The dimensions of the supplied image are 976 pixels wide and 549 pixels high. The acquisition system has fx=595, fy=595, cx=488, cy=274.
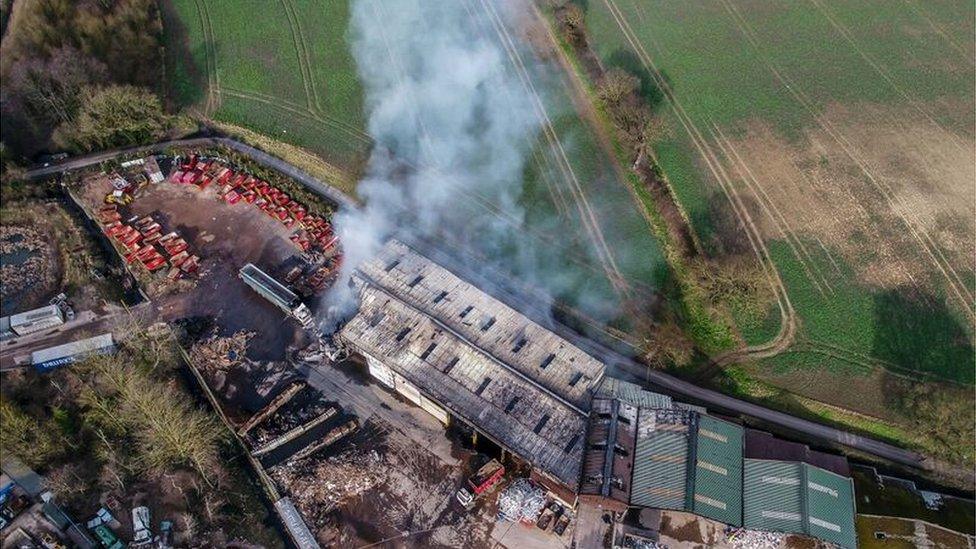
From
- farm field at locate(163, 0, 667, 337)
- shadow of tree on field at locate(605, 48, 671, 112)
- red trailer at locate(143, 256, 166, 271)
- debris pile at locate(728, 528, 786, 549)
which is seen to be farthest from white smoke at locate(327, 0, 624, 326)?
debris pile at locate(728, 528, 786, 549)

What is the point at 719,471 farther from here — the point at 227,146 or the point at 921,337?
the point at 227,146

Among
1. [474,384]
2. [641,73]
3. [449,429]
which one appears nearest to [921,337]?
[474,384]

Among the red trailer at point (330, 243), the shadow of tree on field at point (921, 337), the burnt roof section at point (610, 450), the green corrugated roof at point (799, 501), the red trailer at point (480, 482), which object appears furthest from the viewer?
the red trailer at point (330, 243)

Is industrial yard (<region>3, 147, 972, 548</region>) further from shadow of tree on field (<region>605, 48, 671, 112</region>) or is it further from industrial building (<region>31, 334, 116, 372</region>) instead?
shadow of tree on field (<region>605, 48, 671, 112</region>)

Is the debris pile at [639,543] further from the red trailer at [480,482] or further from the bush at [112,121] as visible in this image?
the bush at [112,121]

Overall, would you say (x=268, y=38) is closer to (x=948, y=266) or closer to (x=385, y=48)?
(x=385, y=48)

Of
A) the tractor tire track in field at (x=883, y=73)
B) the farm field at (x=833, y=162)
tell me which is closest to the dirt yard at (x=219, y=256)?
the farm field at (x=833, y=162)

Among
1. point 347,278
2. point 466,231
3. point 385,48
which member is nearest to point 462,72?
point 385,48

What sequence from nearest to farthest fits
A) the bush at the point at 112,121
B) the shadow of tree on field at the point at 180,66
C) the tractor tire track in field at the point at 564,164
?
the tractor tire track in field at the point at 564,164, the bush at the point at 112,121, the shadow of tree on field at the point at 180,66
